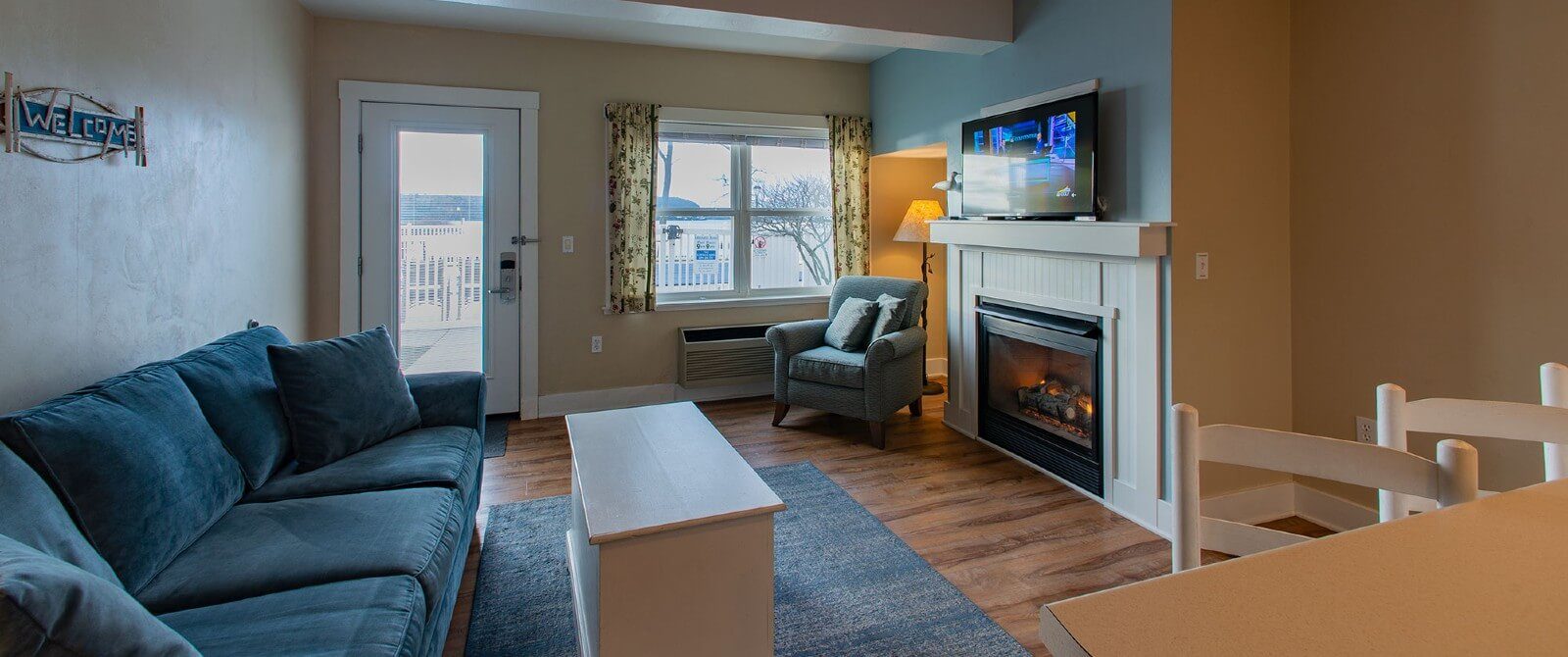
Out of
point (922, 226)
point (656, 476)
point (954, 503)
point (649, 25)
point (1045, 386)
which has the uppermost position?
point (649, 25)

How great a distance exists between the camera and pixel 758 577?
1.88 metres

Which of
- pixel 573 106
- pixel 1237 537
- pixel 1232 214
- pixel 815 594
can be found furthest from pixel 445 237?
pixel 1237 537

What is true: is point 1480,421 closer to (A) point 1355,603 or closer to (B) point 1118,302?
(A) point 1355,603

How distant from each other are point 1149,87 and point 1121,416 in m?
1.34

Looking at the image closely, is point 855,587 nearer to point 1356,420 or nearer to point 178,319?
point 1356,420

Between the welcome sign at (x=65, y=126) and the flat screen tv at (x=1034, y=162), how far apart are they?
3358mm

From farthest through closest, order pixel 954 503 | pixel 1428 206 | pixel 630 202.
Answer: pixel 630 202 → pixel 954 503 → pixel 1428 206

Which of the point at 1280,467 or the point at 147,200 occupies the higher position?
the point at 147,200

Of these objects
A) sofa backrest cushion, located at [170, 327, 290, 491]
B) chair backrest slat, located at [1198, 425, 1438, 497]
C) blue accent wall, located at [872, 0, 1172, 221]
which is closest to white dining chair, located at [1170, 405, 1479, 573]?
chair backrest slat, located at [1198, 425, 1438, 497]

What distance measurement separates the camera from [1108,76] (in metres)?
3.20

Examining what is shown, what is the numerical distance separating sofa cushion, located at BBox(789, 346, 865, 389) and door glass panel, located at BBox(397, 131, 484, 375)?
1.98 m

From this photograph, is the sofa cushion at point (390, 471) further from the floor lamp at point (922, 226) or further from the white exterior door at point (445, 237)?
the floor lamp at point (922, 226)

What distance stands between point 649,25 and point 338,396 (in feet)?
9.32

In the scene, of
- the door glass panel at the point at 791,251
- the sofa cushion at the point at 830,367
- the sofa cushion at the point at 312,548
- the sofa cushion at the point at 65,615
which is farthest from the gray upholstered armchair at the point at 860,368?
the sofa cushion at the point at 65,615
